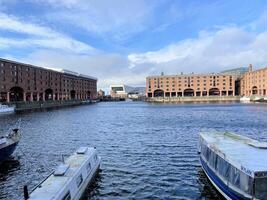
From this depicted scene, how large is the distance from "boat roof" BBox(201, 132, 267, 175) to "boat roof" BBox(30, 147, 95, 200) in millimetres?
10214

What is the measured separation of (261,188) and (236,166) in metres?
2.39

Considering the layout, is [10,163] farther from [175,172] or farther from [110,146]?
[175,172]

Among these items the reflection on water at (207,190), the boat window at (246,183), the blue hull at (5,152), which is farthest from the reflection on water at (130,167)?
the boat window at (246,183)

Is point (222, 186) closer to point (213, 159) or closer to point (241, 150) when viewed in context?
point (241, 150)

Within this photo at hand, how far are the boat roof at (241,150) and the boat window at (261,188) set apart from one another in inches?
19.6

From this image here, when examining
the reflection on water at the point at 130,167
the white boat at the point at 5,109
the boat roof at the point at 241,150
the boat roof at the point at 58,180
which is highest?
the boat roof at the point at 241,150

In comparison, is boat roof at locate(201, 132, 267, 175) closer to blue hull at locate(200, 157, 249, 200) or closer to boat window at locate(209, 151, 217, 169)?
boat window at locate(209, 151, 217, 169)

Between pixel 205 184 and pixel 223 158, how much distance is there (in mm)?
4815

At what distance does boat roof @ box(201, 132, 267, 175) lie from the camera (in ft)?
52.8

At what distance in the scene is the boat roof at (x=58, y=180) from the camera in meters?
16.1

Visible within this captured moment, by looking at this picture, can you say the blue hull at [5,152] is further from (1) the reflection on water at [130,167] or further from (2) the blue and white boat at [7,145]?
(1) the reflection on water at [130,167]

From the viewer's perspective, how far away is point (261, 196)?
1459 centimetres

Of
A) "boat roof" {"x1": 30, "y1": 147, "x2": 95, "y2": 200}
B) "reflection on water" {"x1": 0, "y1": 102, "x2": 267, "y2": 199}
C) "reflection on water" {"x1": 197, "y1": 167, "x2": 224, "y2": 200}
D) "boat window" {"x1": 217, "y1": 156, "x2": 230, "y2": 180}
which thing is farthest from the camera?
"reflection on water" {"x1": 0, "y1": 102, "x2": 267, "y2": 199}

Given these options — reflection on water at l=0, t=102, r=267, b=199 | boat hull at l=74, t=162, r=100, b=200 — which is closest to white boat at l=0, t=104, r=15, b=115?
reflection on water at l=0, t=102, r=267, b=199
